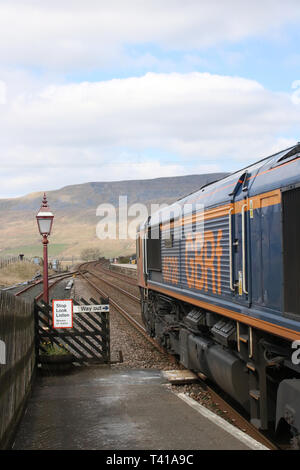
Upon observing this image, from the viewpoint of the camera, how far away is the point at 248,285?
7.29 m

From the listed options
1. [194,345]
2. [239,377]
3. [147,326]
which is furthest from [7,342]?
[147,326]

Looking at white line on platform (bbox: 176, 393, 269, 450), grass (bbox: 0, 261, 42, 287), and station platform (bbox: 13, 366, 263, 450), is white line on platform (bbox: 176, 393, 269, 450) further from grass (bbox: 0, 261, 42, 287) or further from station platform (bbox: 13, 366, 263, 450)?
grass (bbox: 0, 261, 42, 287)

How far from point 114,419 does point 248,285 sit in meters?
2.69

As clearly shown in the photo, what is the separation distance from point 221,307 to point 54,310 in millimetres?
4827

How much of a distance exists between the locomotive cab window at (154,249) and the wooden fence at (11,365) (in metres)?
5.83

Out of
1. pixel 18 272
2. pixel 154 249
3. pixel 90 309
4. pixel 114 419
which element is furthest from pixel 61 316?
pixel 18 272

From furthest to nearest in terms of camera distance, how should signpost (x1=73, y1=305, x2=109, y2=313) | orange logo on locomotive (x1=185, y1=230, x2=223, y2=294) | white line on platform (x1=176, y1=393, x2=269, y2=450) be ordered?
signpost (x1=73, y1=305, x2=109, y2=313), orange logo on locomotive (x1=185, y1=230, x2=223, y2=294), white line on platform (x1=176, y1=393, x2=269, y2=450)

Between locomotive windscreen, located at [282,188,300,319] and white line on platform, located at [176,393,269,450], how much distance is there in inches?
62.9

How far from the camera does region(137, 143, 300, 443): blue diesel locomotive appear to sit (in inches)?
237

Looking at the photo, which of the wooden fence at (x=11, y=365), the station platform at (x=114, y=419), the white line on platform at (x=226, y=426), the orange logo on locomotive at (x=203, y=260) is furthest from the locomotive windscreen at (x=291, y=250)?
the wooden fence at (x=11, y=365)

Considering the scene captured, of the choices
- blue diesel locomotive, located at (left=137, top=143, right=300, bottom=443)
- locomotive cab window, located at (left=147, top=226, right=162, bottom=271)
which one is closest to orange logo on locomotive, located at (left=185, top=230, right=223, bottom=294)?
blue diesel locomotive, located at (left=137, top=143, right=300, bottom=443)

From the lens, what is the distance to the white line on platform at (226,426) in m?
6.29

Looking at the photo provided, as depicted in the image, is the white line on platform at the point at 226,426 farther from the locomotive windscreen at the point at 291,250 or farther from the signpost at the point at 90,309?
the signpost at the point at 90,309
